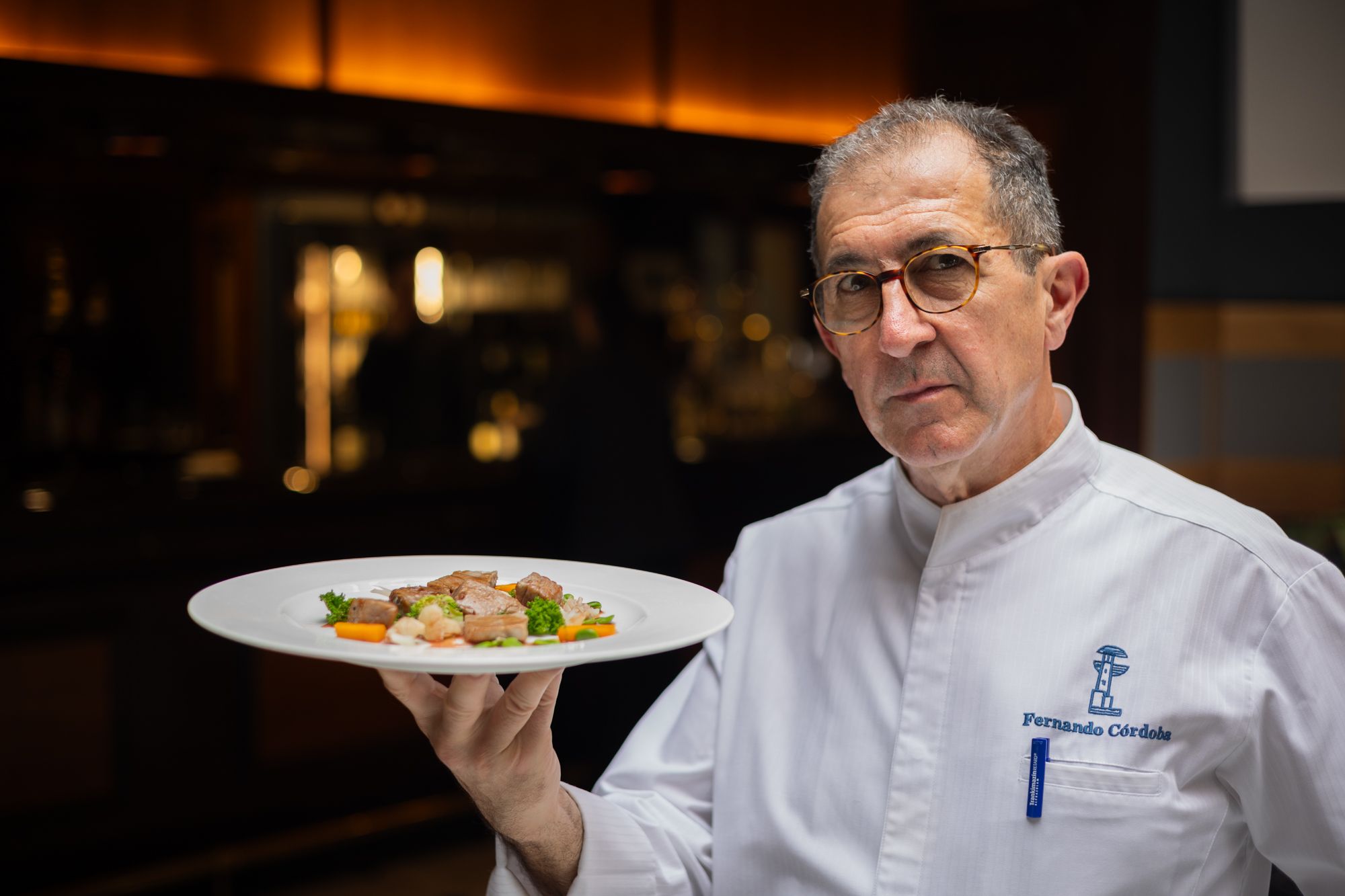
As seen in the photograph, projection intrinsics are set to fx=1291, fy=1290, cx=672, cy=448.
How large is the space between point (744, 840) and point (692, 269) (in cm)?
480

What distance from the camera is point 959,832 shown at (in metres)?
1.35

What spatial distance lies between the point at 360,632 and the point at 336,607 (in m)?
0.10

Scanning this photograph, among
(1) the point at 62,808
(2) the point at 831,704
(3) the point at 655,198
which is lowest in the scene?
(1) the point at 62,808

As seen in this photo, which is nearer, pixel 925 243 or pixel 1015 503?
pixel 925 243

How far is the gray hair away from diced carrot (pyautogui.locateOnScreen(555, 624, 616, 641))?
0.55 metres

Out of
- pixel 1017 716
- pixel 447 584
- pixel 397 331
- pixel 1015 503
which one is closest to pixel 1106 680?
pixel 1017 716

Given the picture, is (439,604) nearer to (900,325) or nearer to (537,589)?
(537,589)

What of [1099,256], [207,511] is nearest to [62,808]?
[207,511]

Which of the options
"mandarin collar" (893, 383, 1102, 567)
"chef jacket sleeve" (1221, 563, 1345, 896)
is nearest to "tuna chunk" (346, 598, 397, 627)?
"mandarin collar" (893, 383, 1102, 567)

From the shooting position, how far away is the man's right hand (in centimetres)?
114

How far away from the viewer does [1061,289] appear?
142 centimetres

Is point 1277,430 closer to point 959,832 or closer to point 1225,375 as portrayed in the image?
point 1225,375

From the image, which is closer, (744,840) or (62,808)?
(744,840)

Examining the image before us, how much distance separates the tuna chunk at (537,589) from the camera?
1236mm
